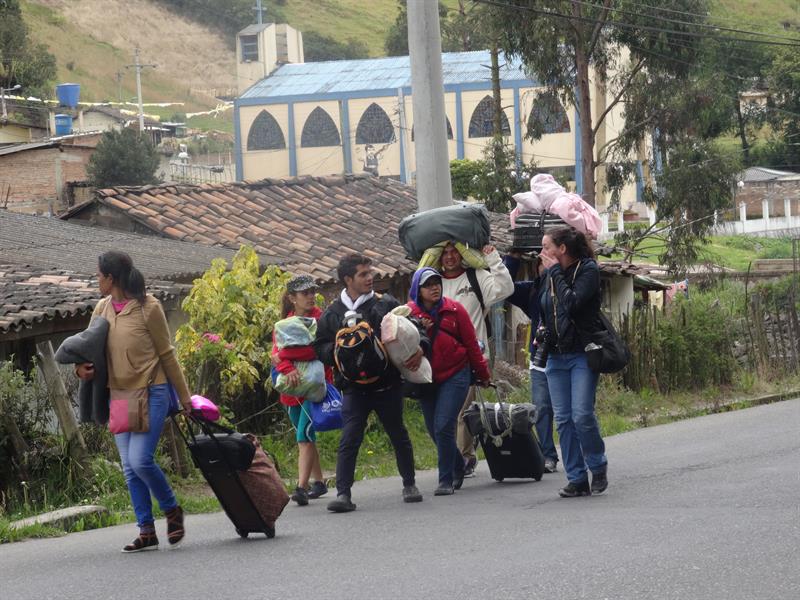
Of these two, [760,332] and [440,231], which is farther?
[760,332]

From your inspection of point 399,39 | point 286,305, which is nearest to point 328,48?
point 399,39

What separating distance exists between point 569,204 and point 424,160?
13.3 feet

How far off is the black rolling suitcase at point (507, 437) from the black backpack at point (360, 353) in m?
1.25

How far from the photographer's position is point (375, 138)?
7119 centimetres

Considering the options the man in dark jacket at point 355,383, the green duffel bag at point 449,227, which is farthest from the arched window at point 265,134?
the man in dark jacket at point 355,383

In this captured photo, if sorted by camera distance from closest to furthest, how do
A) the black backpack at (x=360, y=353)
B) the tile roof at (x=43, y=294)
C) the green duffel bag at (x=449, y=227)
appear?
the black backpack at (x=360, y=353), the green duffel bag at (x=449, y=227), the tile roof at (x=43, y=294)

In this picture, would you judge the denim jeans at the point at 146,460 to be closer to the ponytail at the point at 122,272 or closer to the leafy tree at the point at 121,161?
the ponytail at the point at 122,272

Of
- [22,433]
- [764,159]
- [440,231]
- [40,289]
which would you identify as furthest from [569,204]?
[764,159]

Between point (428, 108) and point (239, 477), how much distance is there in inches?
255

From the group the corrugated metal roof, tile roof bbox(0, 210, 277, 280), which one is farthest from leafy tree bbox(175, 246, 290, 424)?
the corrugated metal roof

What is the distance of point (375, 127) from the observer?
7038 cm

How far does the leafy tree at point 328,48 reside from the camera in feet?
381

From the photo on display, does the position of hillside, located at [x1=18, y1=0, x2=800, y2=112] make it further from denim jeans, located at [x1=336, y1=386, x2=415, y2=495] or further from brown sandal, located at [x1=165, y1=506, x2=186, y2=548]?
brown sandal, located at [x1=165, y1=506, x2=186, y2=548]

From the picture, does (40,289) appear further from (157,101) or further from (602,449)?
(157,101)
